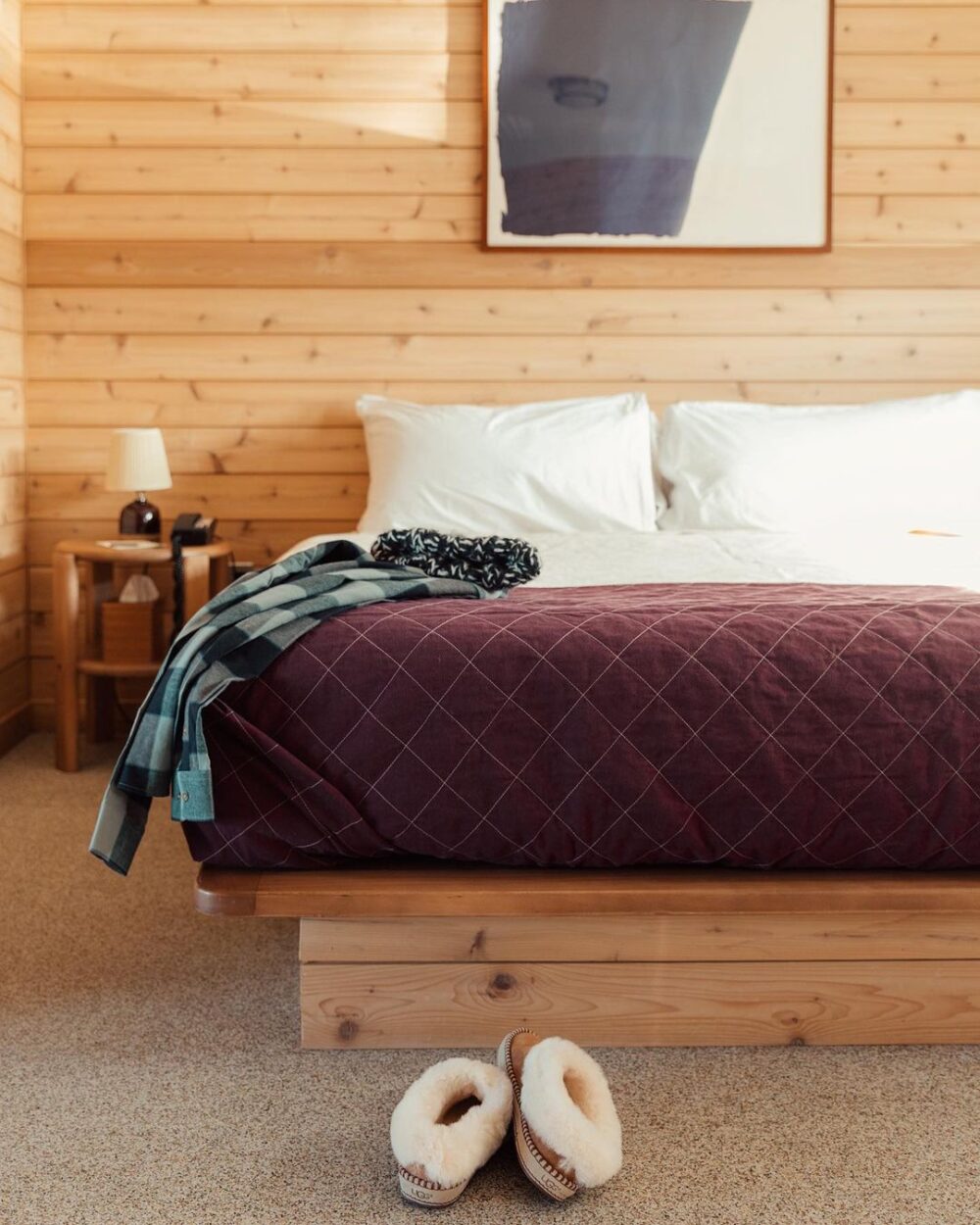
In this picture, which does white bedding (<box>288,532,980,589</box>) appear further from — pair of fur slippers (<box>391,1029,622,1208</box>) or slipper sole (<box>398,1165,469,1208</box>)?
slipper sole (<box>398,1165,469,1208</box>)

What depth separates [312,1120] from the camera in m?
1.56

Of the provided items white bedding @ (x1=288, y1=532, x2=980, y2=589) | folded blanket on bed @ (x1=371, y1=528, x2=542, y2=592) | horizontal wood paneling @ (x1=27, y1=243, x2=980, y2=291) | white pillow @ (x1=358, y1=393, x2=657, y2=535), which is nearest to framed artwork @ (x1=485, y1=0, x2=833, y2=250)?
horizontal wood paneling @ (x1=27, y1=243, x2=980, y2=291)

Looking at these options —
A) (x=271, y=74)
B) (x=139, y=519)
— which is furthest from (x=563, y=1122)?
(x=271, y=74)

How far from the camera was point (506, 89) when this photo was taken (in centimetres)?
333

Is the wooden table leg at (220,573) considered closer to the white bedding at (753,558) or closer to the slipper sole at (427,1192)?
the white bedding at (753,558)

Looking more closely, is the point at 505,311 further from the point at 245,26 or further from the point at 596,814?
the point at 596,814

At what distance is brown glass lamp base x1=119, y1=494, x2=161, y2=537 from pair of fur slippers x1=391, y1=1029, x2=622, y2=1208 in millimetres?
2103

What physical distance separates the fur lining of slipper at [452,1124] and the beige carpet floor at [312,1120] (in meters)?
0.06

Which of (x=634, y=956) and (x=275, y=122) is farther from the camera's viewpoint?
(x=275, y=122)

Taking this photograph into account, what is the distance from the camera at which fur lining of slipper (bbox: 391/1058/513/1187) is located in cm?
137

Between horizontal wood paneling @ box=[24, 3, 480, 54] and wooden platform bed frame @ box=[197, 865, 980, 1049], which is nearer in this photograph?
wooden platform bed frame @ box=[197, 865, 980, 1049]

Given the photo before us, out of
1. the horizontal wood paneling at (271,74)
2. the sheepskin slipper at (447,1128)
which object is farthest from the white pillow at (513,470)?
the sheepskin slipper at (447,1128)

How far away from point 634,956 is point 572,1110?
342 millimetres

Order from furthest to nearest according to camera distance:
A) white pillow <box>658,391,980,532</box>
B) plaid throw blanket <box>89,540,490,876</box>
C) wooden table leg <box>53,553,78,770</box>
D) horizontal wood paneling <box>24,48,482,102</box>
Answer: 1. horizontal wood paneling <box>24,48,482,102</box>
2. wooden table leg <box>53,553,78,770</box>
3. white pillow <box>658,391,980,532</box>
4. plaid throw blanket <box>89,540,490,876</box>
